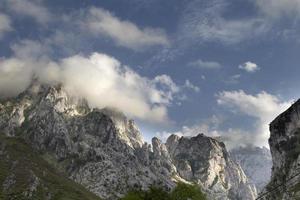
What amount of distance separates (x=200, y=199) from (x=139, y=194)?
47.6ft

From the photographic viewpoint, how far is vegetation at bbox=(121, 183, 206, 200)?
324 ft

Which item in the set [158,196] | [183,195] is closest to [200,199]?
[183,195]

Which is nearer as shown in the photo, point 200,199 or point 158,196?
point 158,196

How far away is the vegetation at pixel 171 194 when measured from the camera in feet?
324

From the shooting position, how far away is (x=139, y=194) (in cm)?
10281

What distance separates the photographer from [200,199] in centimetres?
10512

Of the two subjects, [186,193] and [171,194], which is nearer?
[186,193]

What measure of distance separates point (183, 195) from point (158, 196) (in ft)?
27.0

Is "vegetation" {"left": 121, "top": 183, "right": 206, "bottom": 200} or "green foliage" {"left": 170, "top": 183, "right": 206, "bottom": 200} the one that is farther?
"green foliage" {"left": 170, "top": 183, "right": 206, "bottom": 200}

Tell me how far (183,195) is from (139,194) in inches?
407

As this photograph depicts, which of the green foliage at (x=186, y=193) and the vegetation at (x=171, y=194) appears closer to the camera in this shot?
the vegetation at (x=171, y=194)

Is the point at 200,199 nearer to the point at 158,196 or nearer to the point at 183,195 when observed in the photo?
the point at 183,195

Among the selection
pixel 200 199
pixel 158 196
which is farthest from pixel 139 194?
pixel 200 199

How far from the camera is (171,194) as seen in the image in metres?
106
